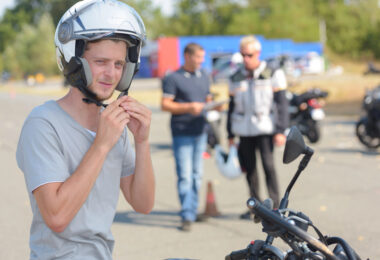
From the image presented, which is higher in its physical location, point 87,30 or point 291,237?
point 87,30

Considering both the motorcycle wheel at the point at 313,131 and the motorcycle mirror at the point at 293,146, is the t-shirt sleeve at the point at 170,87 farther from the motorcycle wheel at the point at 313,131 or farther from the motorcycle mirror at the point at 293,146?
the motorcycle wheel at the point at 313,131

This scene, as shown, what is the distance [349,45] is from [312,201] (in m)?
84.7

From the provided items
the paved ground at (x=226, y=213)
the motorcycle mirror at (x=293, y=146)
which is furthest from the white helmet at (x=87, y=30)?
the paved ground at (x=226, y=213)

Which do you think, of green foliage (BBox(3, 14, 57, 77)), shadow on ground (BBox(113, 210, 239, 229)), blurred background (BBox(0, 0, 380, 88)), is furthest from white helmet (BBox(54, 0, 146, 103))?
green foliage (BBox(3, 14, 57, 77))

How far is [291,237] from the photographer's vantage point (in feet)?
6.09

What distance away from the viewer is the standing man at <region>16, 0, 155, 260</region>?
210 centimetres

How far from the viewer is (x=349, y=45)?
8850 centimetres

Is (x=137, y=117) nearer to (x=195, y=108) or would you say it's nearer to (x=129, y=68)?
(x=129, y=68)

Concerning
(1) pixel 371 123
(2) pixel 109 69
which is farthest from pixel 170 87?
(1) pixel 371 123

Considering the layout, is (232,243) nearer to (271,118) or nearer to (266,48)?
(271,118)

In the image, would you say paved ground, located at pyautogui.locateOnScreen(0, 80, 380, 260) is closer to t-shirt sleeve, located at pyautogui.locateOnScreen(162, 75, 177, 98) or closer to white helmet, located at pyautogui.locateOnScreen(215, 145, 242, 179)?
white helmet, located at pyautogui.locateOnScreen(215, 145, 242, 179)

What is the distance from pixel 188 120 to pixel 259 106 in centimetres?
80

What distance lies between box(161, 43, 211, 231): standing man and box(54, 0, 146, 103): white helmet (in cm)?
434

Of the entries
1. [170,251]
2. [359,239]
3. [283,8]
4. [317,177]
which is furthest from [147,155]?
[283,8]
